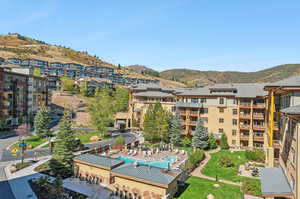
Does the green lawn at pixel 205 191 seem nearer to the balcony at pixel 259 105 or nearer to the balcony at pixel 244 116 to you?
the balcony at pixel 244 116

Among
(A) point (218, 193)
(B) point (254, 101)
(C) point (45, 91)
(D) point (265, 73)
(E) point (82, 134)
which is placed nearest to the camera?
(A) point (218, 193)

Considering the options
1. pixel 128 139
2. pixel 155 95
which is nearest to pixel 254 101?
pixel 155 95

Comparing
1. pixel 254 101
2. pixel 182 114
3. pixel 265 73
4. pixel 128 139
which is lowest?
pixel 128 139

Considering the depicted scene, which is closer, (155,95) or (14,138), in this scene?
(14,138)

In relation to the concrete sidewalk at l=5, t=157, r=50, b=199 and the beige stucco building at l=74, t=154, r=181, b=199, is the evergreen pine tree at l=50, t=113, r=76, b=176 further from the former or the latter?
the concrete sidewalk at l=5, t=157, r=50, b=199

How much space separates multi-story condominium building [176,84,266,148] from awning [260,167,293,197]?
1862 centimetres

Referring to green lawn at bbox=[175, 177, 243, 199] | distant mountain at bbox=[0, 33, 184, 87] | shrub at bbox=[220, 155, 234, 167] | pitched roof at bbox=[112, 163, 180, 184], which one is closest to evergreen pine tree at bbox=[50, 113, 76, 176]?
pitched roof at bbox=[112, 163, 180, 184]

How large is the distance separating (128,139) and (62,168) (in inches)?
854

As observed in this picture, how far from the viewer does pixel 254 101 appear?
1460 inches

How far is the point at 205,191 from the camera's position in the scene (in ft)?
66.6

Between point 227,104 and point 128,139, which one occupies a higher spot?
point 227,104

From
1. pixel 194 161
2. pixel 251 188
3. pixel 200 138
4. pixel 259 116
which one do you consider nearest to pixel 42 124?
pixel 194 161

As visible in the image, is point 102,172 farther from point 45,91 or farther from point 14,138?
point 45,91

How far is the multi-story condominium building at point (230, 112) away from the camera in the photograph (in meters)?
36.9
